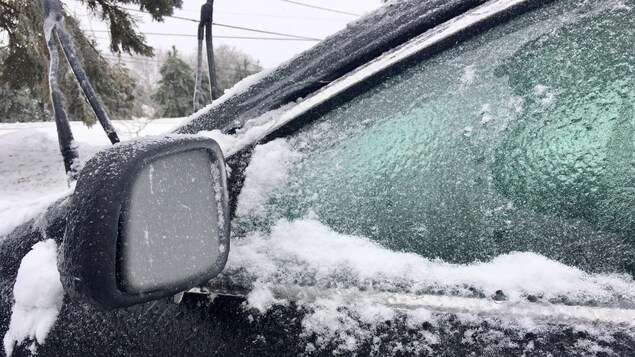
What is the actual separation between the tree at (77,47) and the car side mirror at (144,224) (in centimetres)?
579

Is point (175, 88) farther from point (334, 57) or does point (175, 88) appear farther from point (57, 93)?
point (334, 57)

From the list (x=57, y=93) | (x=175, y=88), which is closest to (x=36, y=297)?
(x=57, y=93)

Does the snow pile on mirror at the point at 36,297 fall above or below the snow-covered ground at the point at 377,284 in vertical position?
below

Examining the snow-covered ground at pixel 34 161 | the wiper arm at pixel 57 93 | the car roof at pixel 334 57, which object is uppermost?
the car roof at pixel 334 57

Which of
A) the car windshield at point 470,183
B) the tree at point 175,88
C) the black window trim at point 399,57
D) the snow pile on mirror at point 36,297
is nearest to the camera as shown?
the car windshield at point 470,183

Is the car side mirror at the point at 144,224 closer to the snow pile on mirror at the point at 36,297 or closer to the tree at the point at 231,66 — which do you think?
the snow pile on mirror at the point at 36,297

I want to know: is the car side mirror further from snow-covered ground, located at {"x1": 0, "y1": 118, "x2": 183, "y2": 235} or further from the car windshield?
snow-covered ground, located at {"x1": 0, "y1": 118, "x2": 183, "y2": 235}

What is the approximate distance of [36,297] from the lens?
1.33 m

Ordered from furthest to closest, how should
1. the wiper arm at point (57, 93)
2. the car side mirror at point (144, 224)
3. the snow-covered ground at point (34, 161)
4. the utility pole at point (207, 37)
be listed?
the snow-covered ground at point (34, 161) → the utility pole at point (207, 37) → the wiper arm at point (57, 93) → the car side mirror at point (144, 224)

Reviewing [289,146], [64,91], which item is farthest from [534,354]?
[64,91]

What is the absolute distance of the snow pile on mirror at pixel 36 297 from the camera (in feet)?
4.28


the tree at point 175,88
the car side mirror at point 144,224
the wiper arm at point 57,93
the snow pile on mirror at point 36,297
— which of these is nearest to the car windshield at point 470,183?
the car side mirror at point 144,224

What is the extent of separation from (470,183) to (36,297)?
3.81 feet

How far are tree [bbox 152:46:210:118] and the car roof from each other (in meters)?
23.9
